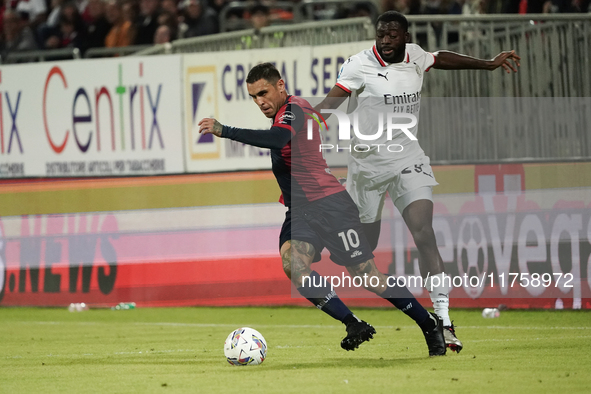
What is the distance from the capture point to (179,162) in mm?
12086

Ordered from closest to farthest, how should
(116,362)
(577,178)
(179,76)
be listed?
1. (116,362)
2. (577,178)
3. (179,76)

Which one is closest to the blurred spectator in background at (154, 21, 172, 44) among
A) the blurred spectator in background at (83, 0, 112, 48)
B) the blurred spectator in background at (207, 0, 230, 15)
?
the blurred spectator in background at (207, 0, 230, 15)

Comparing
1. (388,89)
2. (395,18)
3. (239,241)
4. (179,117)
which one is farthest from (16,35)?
(395,18)

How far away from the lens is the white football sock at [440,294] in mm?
7004

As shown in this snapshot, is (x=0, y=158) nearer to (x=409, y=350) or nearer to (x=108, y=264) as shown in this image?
(x=108, y=264)

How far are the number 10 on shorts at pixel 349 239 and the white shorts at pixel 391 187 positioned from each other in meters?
0.67

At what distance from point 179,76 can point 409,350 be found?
5989 mm

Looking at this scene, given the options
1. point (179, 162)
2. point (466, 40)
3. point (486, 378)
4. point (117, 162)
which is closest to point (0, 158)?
point (117, 162)

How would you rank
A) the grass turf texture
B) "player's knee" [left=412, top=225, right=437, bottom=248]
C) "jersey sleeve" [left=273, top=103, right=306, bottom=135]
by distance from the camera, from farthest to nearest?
"player's knee" [left=412, top=225, right=437, bottom=248]
"jersey sleeve" [left=273, top=103, right=306, bottom=135]
the grass turf texture

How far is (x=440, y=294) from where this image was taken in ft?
23.0

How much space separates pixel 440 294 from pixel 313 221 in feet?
3.74

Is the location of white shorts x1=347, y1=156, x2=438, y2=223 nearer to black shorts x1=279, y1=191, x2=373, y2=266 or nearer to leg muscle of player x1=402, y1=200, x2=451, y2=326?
leg muscle of player x1=402, y1=200, x2=451, y2=326

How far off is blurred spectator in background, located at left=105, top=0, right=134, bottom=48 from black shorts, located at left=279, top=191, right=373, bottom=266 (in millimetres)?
8636

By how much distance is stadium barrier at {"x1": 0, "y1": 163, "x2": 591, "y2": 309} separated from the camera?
10258 millimetres
